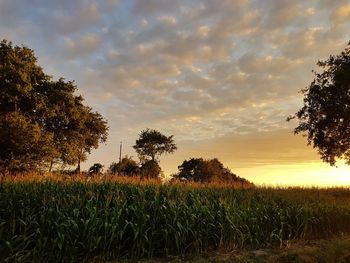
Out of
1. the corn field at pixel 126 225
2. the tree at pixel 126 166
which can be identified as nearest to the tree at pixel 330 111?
the corn field at pixel 126 225

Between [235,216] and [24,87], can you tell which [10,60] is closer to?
[24,87]

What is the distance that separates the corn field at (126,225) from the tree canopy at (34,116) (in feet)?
64.0

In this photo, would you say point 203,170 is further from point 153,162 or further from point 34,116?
point 34,116

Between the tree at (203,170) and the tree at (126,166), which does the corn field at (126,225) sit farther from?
the tree at (203,170)

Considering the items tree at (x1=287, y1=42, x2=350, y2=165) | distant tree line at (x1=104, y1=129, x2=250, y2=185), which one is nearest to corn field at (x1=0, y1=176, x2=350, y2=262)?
tree at (x1=287, y1=42, x2=350, y2=165)

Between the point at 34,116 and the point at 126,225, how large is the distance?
3015 centimetres

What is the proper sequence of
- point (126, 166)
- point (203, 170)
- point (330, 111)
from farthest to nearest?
point (203, 170) → point (126, 166) → point (330, 111)

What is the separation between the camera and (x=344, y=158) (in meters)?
34.6

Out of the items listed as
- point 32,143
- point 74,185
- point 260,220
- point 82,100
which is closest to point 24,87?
point 32,143

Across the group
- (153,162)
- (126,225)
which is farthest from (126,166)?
(126,225)

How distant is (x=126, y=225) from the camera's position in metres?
11.1

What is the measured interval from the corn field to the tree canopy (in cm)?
1949

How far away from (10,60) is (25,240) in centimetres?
3009

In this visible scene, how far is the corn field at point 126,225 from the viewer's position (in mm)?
10469
